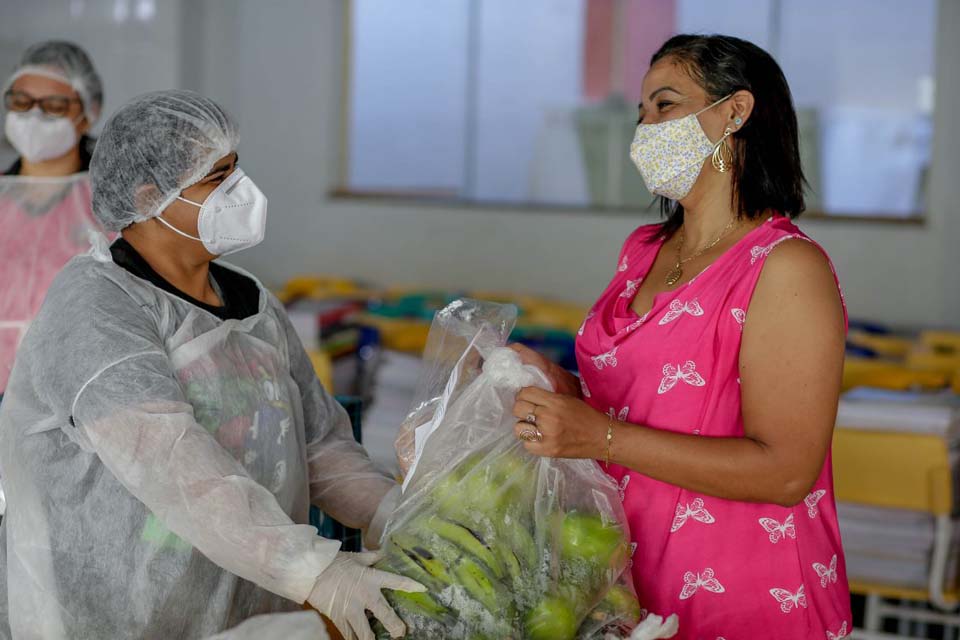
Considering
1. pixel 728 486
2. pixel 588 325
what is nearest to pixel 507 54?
pixel 588 325

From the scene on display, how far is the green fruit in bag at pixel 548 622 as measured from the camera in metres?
1.34

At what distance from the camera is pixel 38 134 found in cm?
283

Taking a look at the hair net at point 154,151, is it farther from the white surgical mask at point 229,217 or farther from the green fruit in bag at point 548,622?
the green fruit in bag at point 548,622

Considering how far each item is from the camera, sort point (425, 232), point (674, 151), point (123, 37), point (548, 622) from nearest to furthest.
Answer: point (548, 622) < point (674, 151) < point (123, 37) < point (425, 232)

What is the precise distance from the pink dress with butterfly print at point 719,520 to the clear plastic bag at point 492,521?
0.57 feet

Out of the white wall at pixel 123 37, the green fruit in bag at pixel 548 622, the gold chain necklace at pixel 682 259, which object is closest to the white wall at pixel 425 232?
the white wall at pixel 123 37

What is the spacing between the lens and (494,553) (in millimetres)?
1361

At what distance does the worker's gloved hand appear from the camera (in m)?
1.36

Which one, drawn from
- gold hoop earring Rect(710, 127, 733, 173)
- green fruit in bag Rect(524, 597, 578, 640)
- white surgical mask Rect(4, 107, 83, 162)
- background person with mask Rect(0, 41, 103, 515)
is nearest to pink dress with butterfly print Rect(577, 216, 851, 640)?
gold hoop earring Rect(710, 127, 733, 173)

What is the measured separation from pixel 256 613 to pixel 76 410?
1.42ft

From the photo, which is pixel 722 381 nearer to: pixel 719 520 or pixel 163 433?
pixel 719 520

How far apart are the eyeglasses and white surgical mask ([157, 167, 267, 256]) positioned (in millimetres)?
1390

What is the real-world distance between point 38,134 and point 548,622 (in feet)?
6.74

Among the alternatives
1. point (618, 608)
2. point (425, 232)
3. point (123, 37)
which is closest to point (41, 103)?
point (618, 608)
